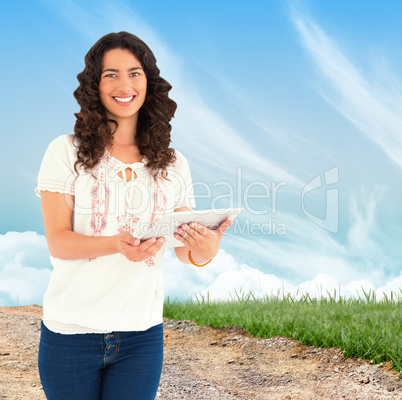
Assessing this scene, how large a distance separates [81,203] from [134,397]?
85 cm

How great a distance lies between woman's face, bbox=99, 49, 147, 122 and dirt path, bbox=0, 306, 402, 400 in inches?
115

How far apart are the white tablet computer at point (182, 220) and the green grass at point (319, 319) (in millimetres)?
3048

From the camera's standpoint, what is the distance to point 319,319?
545cm

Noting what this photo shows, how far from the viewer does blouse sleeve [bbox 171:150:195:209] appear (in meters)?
2.30

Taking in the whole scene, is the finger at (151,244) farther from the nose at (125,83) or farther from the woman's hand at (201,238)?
the nose at (125,83)

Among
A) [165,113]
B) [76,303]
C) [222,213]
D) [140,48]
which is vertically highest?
[140,48]

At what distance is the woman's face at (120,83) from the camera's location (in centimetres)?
215

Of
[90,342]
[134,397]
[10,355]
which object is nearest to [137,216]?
[90,342]

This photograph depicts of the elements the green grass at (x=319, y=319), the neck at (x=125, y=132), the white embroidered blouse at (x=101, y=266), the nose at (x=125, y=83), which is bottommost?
the green grass at (x=319, y=319)

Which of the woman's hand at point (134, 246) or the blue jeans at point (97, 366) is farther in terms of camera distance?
the blue jeans at point (97, 366)

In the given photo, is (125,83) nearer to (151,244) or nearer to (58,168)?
(58,168)

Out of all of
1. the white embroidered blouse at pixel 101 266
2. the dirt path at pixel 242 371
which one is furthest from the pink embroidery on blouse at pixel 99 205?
the dirt path at pixel 242 371

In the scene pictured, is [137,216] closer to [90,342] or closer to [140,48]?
[90,342]

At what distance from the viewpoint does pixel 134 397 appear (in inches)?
78.0
